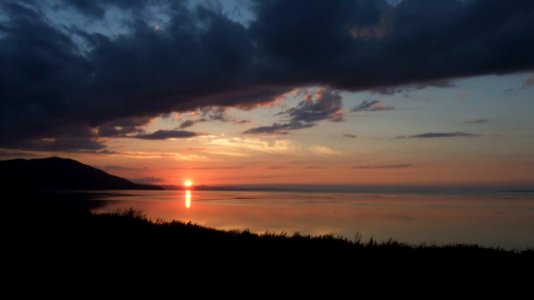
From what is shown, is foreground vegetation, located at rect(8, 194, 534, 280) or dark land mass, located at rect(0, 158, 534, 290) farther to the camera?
foreground vegetation, located at rect(8, 194, 534, 280)

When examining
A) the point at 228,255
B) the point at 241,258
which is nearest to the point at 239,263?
the point at 241,258

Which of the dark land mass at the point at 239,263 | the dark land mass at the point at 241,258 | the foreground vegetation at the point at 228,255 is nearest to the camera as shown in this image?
the dark land mass at the point at 239,263

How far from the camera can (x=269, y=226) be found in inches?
1342

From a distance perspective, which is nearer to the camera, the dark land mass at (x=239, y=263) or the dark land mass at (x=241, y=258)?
the dark land mass at (x=239, y=263)

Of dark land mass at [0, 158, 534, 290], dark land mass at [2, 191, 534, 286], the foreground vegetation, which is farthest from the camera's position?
the foreground vegetation

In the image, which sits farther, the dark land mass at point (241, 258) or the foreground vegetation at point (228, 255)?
the foreground vegetation at point (228, 255)

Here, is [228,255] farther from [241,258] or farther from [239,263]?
[239,263]

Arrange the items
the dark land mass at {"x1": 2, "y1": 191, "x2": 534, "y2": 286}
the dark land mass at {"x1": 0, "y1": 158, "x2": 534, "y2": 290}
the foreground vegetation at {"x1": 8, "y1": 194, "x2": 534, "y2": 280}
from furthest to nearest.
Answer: the foreground vegetation at {"x1": 8, "y1": 194, "x2": 534, "y2": 280} → the dark land mass at {"x1": 2, "y1": 191, "x2": 534, "y2": 286} → the dark land mass at {"x1": 0, "y1": 158, "x2": 534, "y2": 290}

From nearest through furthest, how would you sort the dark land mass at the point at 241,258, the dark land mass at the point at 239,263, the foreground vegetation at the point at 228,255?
the dark land mass at the point at 239,263, the dark land mass at the point at 241,258, the foreground vegetation at the point at 228,255

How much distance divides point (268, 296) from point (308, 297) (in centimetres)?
75

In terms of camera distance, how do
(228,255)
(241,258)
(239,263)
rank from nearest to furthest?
(239,263)
(241,258)
(228,255)

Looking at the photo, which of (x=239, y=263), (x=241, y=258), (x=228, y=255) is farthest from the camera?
(x=228, y=255)

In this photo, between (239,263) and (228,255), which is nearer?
(239,263)

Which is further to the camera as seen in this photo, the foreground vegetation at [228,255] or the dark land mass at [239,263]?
the foreground vegetation at [228,255]
